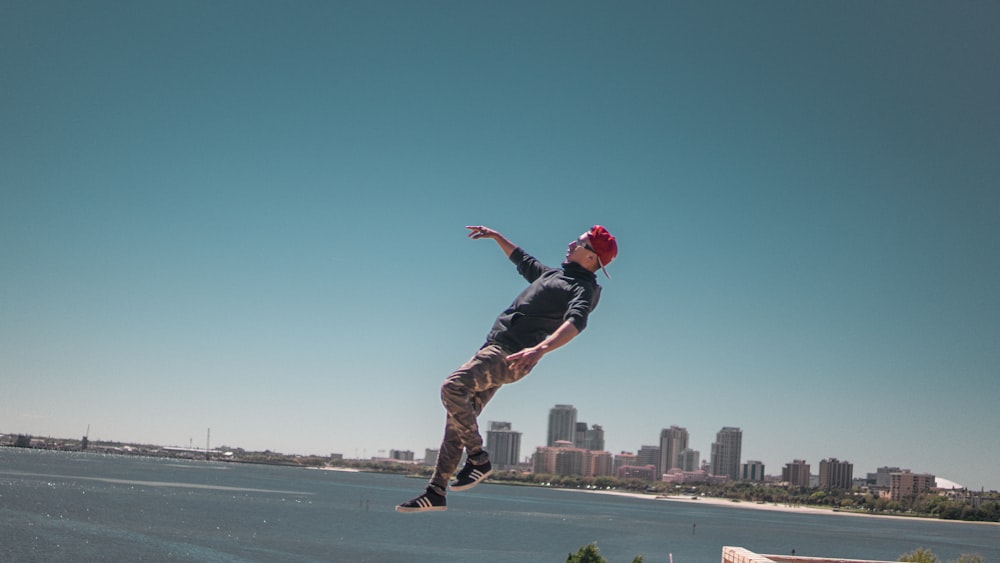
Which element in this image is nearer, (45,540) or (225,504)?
(45,540)

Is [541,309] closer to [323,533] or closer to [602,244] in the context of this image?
[602,244]

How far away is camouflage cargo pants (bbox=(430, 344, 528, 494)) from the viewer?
19.4ft

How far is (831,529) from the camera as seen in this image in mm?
195750

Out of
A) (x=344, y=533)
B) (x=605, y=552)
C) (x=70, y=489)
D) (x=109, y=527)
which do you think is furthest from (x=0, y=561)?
(x=70, y=489)

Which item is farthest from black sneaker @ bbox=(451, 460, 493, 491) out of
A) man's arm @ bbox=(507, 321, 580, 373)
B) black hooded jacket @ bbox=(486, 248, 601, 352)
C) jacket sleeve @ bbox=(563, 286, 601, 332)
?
jacket sleeve @ bbox=(563, 286, 601, 332)

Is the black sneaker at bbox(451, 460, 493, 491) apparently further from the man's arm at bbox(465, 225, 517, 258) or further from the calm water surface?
the calm water surface

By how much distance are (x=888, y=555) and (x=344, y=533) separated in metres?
73.9

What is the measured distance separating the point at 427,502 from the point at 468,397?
790 mm

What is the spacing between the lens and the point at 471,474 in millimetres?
6262

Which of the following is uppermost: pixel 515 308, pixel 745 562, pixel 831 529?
pixel 515 308

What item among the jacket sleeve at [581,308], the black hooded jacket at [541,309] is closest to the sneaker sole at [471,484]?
the black hooded jacket at [541,309]

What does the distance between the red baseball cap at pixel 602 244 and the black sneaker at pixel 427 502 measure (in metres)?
1.96

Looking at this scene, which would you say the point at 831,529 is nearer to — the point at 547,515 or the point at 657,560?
the point at 547,515

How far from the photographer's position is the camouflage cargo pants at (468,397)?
5.92 meters
